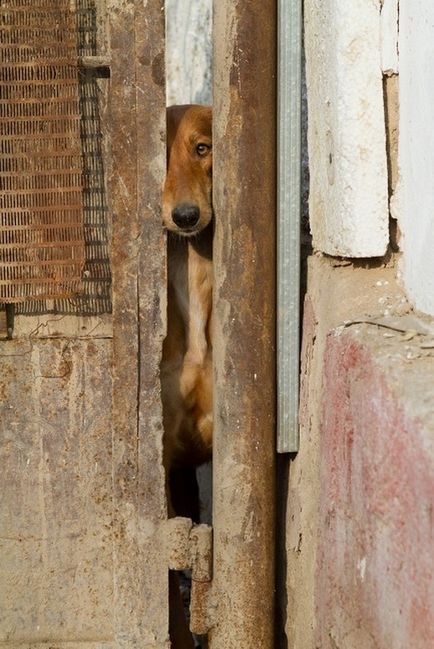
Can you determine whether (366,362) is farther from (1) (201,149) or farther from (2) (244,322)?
(1) (201,149)

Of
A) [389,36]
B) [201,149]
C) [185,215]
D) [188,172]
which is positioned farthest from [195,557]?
[389,36]

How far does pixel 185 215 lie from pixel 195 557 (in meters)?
0.96

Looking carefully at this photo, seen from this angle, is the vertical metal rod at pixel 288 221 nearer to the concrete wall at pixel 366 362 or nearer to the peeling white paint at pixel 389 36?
the concrete wall at pixel 366 362

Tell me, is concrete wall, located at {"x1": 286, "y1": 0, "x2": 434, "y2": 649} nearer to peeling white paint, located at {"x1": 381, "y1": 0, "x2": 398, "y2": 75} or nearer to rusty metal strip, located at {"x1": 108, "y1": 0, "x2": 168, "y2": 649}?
peeling white paint, located at {"x1": 381, "y1": 0, "x2": 398, "y2": 75}

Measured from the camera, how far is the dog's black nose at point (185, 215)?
121 inches

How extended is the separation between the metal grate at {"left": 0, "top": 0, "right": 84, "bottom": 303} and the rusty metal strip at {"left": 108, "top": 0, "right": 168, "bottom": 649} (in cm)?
12

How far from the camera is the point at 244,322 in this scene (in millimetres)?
2957

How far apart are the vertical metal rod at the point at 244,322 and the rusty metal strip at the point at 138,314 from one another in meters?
0.16

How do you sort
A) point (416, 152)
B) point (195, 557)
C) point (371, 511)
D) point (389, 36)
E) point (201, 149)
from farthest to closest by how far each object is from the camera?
point (201, 149)
point (195, 557)
point (389, 36)
point (416, 152)
point (371, 511)

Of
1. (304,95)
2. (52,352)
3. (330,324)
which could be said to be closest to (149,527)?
(52,352)

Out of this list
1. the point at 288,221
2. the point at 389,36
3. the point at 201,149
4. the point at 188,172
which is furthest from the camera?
the point at 201,149

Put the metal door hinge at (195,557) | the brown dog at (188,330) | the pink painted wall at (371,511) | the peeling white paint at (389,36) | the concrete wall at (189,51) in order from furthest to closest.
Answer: the concrete wall at (189,51) < the brown dog at (188,330) < the metal door hinge at (195,557) < the peeling white paint at (389,36) < the pink painted wall at (371,511)

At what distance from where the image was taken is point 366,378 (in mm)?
2279

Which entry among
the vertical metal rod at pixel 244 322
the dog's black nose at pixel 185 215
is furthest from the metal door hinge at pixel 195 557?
the dog's black nose at pixel 185 215
